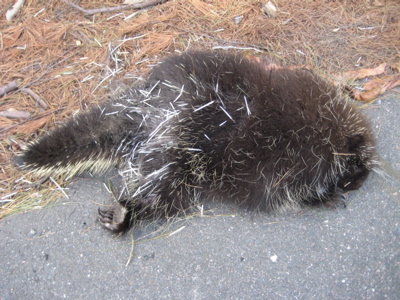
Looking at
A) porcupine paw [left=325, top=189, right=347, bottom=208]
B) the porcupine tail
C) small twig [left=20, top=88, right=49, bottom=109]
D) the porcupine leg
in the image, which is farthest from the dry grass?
porcupine paw [left=325, top=189, right=347, bottom=208]

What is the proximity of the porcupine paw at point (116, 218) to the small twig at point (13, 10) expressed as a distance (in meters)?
2.40

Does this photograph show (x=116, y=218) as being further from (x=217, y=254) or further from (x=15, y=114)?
(x=15, y=114)

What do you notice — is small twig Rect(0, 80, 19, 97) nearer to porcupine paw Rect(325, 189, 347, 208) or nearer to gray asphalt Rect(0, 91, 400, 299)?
gray asphalt Rect(0, 91, 400, 299)

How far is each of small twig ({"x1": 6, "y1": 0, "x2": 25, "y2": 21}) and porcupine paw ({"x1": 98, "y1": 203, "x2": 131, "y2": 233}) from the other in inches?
94.4

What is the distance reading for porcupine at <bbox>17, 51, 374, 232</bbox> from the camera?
2.26 metres

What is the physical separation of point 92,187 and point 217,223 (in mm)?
1131

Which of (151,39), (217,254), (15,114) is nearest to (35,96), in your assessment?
(15,114)

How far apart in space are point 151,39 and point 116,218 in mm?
1850

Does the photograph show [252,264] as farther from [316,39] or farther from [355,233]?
[316,39]

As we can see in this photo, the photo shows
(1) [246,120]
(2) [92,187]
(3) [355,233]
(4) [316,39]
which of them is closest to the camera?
(1) [246,120]

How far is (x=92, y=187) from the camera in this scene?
2689mm

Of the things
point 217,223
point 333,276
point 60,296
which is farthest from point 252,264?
point 60,296

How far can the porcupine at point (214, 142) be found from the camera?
89.0 inches

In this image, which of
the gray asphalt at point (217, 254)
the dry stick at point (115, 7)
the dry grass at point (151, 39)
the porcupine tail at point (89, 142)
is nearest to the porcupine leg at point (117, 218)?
the gray asphalt at point (217, 254)
